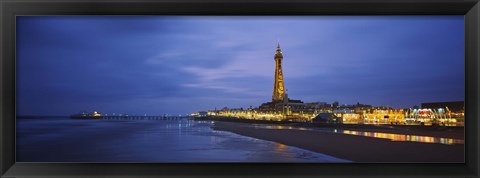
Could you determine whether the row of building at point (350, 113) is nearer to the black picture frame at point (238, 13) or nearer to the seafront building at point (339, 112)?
the seafront building at point (339, 112)

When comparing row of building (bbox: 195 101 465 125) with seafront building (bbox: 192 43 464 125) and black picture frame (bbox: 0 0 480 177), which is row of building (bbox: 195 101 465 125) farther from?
black picture frame (bbox: 0 0 480 177)

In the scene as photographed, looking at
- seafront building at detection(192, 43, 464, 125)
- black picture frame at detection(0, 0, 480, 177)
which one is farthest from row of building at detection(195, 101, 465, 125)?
→ black picture frame at detection(0, 0, 480, 177)

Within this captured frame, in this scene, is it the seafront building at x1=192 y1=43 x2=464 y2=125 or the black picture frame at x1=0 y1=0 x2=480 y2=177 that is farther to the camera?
the seafront building at x1=192 y1=43 x2=464 y2=125

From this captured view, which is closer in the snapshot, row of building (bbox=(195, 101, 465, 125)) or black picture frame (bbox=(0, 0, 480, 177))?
black picture frame (bbox=(0, 0, 480, 177))

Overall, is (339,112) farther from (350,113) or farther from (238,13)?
(238,13)

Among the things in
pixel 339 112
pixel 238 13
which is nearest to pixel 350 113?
pixel 339 112

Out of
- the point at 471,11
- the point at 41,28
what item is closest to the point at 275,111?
the point at 41,28

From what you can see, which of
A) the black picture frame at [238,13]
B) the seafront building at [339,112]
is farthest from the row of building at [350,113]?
the black picture frame at [238,13]
